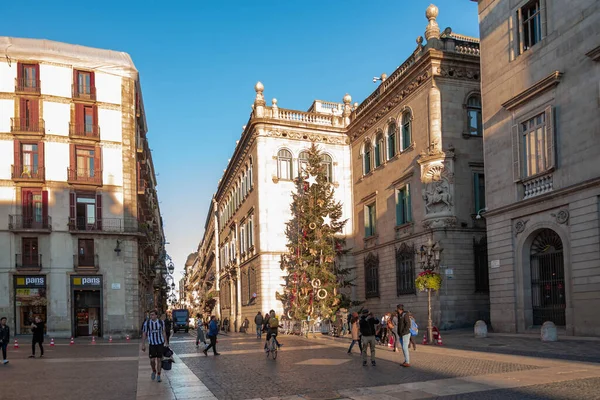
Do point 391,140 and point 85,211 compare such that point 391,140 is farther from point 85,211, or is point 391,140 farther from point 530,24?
point 85,211

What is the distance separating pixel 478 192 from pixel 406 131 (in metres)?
5.91

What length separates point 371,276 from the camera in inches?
1470

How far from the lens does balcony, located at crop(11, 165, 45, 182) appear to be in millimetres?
37094

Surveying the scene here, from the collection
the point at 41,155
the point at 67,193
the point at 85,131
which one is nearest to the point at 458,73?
the point at 85,131

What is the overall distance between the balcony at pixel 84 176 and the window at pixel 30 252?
15.1 feet

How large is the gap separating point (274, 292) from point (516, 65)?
2348cm

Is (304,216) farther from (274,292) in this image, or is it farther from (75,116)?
Result: (75,116)

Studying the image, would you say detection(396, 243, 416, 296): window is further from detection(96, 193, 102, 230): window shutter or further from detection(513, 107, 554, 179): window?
detection(96, 193, 102, 230): window shutter

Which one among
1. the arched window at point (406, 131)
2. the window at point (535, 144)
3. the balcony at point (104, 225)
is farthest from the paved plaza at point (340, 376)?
the balcony at point (104, 225)


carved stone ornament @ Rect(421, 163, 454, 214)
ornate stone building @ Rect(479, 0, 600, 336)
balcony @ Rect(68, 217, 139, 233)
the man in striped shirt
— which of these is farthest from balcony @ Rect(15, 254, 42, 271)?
ornate stone building @ Rect(479, 0, 600, 336)

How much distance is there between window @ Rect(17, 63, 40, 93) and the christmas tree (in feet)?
61.6

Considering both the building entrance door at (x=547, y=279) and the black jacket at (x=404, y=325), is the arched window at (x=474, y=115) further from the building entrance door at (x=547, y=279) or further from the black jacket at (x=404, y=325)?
the black jacket at (x=404, y=325)

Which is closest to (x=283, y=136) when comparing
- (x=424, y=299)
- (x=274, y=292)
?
(x=274, y=292)

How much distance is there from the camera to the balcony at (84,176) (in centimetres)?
3816
